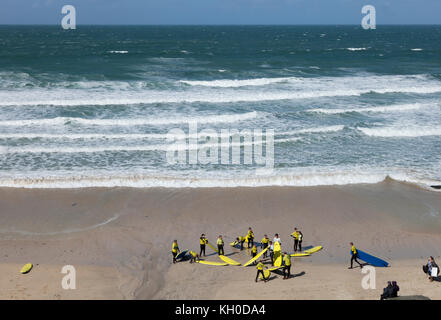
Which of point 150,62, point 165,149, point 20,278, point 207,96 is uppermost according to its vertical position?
point 150,62

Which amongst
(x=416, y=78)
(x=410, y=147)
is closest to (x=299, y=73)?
(x=416, y=78)

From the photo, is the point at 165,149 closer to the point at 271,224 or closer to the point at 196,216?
the point at 196,216

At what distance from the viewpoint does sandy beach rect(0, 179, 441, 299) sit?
1251 centimetres

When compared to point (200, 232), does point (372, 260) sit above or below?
below

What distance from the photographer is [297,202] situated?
18250mm

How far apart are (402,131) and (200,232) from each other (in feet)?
54.8

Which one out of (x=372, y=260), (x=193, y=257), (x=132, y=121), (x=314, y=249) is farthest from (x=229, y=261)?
(x=132, y=121)

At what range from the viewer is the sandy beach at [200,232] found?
12.5 metres

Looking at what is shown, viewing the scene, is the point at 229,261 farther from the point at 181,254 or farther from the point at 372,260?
the point at 372,260

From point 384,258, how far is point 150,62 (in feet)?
140

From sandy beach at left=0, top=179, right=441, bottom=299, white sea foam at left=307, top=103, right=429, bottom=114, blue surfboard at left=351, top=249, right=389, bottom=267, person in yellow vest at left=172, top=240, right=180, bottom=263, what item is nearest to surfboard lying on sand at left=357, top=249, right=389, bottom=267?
blue surfboard at left=351, top=249, right=389, bottom=267

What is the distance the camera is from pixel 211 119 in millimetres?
28734

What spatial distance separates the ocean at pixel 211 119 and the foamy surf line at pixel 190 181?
1.8 inches
